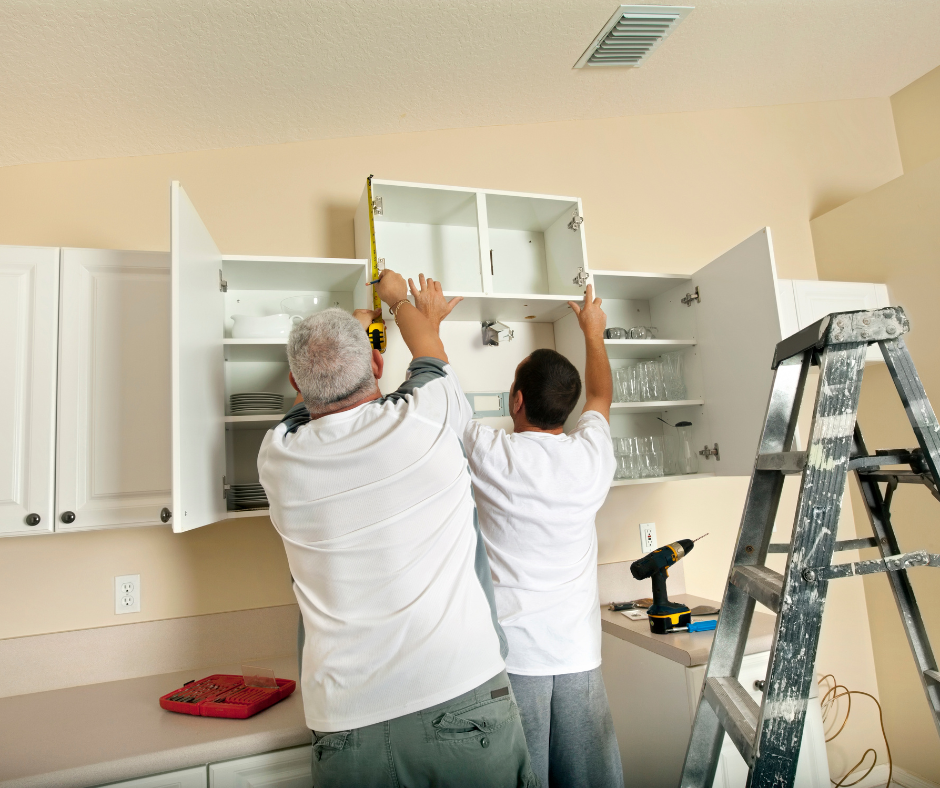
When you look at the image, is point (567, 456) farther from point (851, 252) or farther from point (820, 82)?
point (820, 82)

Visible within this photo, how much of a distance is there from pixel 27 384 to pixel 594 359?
5.41 ft

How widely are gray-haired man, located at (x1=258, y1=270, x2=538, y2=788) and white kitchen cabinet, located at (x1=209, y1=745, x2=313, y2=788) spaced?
1.03 feet

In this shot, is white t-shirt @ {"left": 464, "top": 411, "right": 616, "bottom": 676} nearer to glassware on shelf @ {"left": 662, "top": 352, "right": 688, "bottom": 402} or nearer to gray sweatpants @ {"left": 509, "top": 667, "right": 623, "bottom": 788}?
gray sweatpants @ {"left": 509, "top": 667, "right": 623, "bottom": 788}

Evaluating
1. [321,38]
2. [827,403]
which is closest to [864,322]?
[827,403]

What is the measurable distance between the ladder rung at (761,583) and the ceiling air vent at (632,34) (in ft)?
5.82

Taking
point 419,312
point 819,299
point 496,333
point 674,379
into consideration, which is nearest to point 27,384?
point 419,312

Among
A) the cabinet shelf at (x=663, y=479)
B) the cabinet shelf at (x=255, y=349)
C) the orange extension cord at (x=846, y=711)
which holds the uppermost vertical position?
the cabinet shelf at (x=255, y=349)

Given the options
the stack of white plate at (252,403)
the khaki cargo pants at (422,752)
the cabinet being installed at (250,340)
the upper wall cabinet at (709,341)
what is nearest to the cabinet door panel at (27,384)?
the cabinet being installed at (250,340)

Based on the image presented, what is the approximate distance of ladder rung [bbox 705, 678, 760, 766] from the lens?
1101 millimetres

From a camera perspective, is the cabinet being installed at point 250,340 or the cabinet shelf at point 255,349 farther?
the cabinet shelf at point 255,349

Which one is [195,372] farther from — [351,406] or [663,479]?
[663,479]

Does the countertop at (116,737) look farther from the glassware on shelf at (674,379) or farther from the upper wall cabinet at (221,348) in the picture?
the glassware on shelf at (674,379)

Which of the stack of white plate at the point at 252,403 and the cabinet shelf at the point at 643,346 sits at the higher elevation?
the cabinet shelf at the point at 643,346

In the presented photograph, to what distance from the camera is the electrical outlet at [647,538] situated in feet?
8.75
